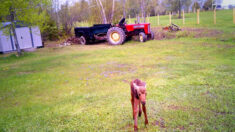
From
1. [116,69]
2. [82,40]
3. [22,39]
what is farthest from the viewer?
[82,40]

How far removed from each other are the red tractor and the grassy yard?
6143 millimetres

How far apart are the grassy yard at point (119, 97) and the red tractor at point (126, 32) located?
20.2 ft

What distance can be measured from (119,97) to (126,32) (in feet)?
32.9

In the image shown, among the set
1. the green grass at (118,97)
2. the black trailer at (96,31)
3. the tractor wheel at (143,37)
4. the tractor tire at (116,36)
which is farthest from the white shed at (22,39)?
the green grass at (118,97)

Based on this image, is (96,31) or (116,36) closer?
(116,36)

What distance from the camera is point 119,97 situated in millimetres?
Answer: 4656

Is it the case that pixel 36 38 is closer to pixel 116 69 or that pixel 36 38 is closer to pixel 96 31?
pixel 96 31

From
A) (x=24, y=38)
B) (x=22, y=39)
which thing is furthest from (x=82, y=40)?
(x=22, y=39)

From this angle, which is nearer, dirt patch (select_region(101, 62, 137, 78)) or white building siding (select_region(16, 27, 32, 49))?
dirt patch (select_region(101, 62, 137, 78))

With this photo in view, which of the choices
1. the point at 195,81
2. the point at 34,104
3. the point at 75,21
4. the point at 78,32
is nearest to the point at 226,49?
the point at 195,81

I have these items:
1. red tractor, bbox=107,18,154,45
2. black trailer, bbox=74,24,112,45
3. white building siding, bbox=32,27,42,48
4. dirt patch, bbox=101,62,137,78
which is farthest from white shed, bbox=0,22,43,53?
dirt patch, bbox=101,62,137,78

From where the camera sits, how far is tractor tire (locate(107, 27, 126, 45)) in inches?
532

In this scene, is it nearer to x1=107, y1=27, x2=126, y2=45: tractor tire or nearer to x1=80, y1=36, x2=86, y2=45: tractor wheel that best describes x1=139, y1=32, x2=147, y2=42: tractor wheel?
x1=107, y1=27, x2=126, y2=45: tractor tire

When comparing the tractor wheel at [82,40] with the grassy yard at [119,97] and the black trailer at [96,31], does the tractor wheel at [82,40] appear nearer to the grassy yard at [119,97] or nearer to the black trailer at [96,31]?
the black trailer at [96,31]
